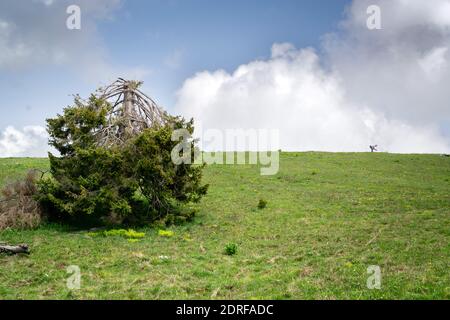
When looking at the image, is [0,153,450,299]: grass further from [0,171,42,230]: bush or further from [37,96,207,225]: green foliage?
[37,96,207,225]: green foliage

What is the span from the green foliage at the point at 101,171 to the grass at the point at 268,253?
1.62 meters

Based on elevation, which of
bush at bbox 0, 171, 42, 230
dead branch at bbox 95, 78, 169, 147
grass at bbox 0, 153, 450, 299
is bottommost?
grass at bbox 0, 153, 450, 299

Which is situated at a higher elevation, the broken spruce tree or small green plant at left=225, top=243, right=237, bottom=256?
the broken spruce tree

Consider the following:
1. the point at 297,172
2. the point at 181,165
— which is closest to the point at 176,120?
the point at 181,165

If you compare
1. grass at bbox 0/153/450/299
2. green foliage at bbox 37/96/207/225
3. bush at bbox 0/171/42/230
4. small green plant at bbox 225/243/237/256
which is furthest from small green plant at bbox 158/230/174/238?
bush at bbox 0/171/42/230

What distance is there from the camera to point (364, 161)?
5319 centimetres

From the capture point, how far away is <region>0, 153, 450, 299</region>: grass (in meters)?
13.1

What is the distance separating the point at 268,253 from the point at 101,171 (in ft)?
33.4

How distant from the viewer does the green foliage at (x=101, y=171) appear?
72.9 feet

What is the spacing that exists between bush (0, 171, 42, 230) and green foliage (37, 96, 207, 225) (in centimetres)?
67

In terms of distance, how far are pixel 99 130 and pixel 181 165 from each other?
505cm

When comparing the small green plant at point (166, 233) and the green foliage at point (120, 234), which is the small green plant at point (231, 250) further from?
the green foliage at point (120, 234)

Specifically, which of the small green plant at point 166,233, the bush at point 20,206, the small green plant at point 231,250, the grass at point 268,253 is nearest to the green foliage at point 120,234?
the grass at point 268,253
